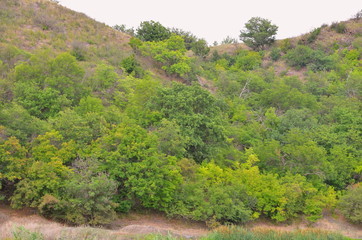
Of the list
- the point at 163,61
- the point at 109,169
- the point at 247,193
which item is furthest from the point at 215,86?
the point at 109,169

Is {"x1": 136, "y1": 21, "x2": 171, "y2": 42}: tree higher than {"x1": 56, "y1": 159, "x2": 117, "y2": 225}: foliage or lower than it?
higher

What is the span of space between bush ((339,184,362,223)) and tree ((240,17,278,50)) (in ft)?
183

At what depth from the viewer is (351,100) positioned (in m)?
44.9

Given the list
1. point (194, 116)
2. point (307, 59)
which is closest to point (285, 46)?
point (307, 59)

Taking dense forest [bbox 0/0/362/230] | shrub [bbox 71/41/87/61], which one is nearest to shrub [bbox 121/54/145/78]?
dense forest [bbox 0/0/362/230]

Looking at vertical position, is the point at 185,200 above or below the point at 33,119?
below

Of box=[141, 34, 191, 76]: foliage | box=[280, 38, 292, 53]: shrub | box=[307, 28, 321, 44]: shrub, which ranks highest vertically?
box=[307, 28, 321, 44]: shrub

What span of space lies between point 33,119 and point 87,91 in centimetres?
845

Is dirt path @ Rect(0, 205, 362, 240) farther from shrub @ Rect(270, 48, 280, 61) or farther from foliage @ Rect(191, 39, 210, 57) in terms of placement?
shrub @ Rect(270, 48, 280, 61)

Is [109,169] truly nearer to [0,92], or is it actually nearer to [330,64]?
[0,92]

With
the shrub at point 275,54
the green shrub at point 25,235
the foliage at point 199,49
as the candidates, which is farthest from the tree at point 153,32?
the green shrub at point 25,235

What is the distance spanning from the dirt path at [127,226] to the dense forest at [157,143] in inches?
34.1

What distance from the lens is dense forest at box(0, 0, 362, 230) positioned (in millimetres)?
23125

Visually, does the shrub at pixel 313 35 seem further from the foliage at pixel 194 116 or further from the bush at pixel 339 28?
the foliage at pixel 194 116
